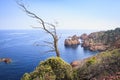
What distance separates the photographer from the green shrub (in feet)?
44.9

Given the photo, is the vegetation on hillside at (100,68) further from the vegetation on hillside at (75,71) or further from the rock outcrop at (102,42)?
the rock outcrop at (102,42)

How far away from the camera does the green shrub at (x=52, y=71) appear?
539 inches

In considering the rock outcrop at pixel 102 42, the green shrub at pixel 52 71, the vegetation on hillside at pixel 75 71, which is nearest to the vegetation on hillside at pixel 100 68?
the vegetation on hillside at pixel 75 71

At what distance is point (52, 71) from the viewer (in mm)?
14023

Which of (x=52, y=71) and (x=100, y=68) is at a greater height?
(x=100, y=68)

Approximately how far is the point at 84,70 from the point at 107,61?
2030mm

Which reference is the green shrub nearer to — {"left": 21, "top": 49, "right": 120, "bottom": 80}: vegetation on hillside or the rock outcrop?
{"left": 21, "top": 49, "right": 120, "bottom": 80}: vegetation on hillside

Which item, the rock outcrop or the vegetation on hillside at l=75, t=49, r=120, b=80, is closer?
the vegetation on hillside at l=75, t=49, r=120, b=80

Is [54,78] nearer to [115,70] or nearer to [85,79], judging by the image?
[85,79]

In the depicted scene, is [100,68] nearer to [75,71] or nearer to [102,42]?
[75,71]

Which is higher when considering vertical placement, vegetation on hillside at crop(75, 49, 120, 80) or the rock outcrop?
vegetation on hillside at crop(75, 49, 120, 80)

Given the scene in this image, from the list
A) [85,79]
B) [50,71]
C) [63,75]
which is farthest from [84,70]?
[50,71]

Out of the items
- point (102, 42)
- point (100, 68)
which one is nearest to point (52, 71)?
point (100, 68)

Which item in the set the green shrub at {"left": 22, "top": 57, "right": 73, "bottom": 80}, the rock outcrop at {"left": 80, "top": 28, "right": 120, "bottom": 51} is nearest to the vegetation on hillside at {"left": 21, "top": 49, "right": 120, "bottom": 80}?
the green shrub at {"left": 22, "top": 57, "right": 73, "bottom": 80}
